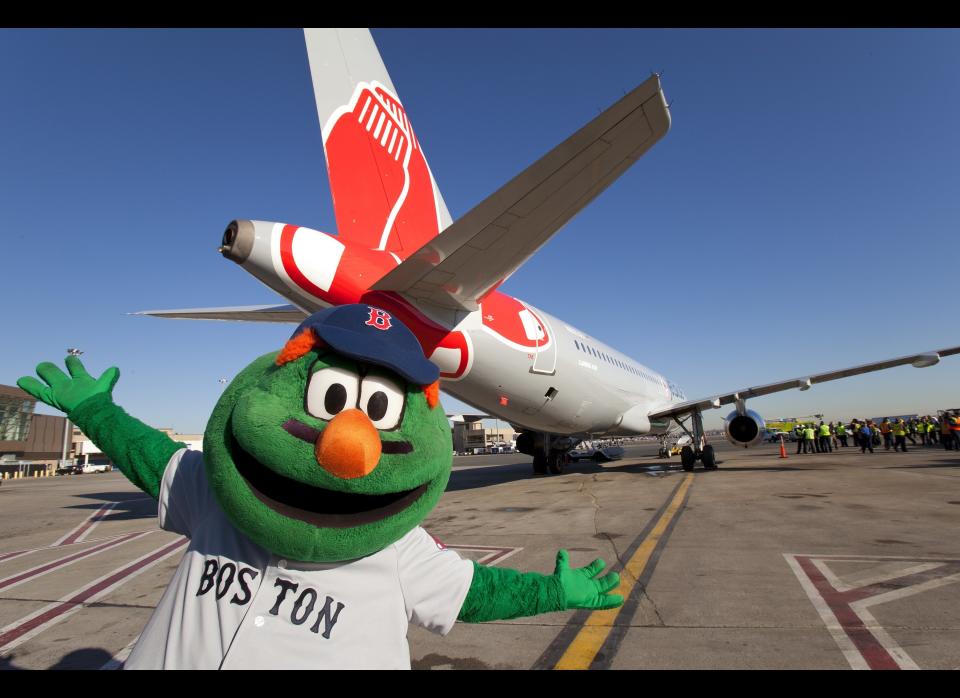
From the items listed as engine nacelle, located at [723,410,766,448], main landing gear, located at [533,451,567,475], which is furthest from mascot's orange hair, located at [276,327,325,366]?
main landing gear, located at [533,451,567,475]

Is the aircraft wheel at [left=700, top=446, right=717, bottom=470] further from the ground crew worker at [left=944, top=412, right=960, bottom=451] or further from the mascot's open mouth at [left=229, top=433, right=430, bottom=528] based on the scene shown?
the mascot's open mouth at [left=229, top=433, right=430, bottom=528]

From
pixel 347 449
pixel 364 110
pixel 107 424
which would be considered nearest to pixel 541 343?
pixel 364 110

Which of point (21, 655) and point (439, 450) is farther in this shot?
point (21, 655)

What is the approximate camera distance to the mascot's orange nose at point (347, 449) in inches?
65.9

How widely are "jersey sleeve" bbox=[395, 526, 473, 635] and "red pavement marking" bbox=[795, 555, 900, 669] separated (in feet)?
8.34

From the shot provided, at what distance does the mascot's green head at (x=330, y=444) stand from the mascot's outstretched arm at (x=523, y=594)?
384mm

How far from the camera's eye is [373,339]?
6.32ft

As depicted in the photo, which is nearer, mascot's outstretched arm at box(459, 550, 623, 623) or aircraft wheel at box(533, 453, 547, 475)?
mascot's outstretched arm at box(459, 550, 623, 623)

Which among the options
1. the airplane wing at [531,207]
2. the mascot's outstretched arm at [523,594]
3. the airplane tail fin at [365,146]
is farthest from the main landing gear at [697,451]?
the mascot's outstretched arm at [523,594]

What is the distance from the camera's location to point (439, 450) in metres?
2.03

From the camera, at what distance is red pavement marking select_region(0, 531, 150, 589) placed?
573 centimetres

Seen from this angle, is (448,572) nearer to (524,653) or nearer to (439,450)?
(439,450)
